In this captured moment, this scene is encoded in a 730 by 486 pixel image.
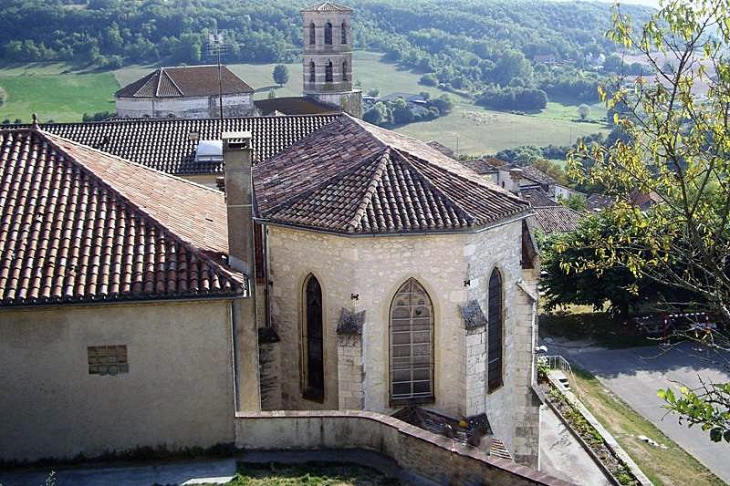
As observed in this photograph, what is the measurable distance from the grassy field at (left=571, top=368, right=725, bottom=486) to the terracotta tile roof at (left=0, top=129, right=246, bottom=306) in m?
15.8

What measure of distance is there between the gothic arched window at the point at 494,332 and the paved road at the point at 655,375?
1083 cm

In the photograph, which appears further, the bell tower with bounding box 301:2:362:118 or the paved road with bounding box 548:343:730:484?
the bell tower with bounding box 301:2:362:118

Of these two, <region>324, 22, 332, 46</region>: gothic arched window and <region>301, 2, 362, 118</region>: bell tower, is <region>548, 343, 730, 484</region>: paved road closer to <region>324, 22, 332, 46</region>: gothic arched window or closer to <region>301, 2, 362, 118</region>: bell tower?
<region>301, 2, 362, 118</region>: bell tower

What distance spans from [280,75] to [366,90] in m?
24.2

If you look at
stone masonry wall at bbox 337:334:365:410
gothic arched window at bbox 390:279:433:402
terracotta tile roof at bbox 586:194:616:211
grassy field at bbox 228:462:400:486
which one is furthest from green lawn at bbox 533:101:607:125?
grassy field at bbox 228:462:400:486

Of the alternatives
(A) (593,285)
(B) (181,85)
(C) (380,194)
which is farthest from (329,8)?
(C) (380,194)

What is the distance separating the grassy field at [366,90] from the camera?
106188 millimetres

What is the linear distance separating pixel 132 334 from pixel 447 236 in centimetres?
686

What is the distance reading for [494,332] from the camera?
20.5m

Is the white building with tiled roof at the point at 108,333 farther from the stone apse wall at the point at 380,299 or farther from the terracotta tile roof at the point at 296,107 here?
the terracotta tile roof at the point at 296,107

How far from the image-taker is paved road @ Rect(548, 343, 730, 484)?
28.8 meters

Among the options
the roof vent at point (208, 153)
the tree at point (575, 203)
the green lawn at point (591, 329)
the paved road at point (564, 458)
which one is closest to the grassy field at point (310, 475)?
the paved road at point (564, 458)

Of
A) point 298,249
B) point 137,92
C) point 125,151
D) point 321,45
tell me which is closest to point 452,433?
point 298,249

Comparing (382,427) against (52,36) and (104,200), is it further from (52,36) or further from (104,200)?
(52,36)
